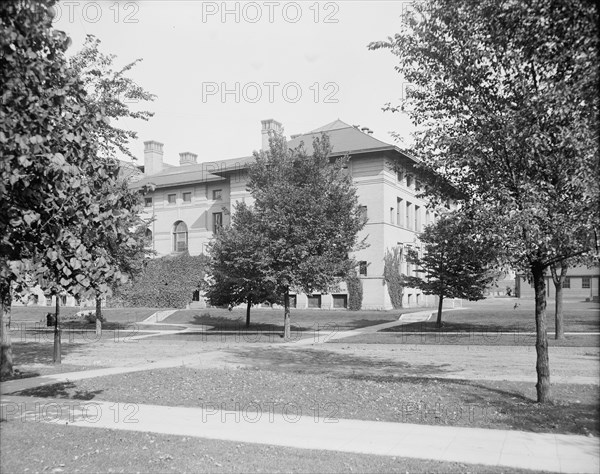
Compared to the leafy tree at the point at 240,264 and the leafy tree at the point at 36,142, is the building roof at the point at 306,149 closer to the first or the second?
the leafy tree at the point at 240,264

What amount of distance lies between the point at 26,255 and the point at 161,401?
4.26 meters

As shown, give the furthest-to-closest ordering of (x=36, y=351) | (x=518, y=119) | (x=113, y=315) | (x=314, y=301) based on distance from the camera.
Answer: (x=314, y=301) < (x=113, y=315) < (x=36, y=351) < (x=518, y=119)

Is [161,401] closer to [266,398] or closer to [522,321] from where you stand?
[266,398]

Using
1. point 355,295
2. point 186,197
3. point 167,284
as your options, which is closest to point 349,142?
point 355,295

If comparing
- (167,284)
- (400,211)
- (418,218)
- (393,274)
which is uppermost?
(400,211)

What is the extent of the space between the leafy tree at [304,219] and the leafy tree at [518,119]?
12951 mm

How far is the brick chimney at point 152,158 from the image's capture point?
216ft

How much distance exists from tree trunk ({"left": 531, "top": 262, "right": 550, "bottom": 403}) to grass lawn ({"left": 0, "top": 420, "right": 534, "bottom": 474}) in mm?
4296

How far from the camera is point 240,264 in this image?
2589cm

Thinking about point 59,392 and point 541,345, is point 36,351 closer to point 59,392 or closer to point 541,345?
point 59,392

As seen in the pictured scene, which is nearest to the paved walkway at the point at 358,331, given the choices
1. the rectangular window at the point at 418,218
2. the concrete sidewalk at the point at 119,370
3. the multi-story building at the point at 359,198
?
the multi-story building at the point at 359,198

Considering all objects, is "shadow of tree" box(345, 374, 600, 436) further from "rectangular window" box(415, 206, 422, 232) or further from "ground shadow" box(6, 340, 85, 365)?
"rectangular window" box(415, 206, 422, 232)

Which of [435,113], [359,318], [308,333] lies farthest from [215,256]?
[435,113]

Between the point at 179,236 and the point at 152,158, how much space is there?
13.5 m
